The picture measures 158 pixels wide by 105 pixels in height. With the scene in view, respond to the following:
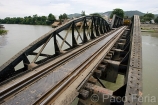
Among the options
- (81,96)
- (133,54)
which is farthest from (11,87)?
(133,54)

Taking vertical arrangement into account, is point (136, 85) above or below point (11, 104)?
above

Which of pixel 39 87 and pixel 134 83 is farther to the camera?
pixel 39 87

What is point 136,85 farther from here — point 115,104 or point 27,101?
point 27,101

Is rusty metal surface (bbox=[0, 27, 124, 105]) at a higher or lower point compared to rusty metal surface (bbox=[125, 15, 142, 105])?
lower

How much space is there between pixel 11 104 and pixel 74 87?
1139 millimetres

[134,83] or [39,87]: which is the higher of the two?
[134,83]

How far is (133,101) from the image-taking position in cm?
159

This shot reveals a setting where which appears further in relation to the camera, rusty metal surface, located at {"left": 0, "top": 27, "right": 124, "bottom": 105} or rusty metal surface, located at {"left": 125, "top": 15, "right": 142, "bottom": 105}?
rusty metal surface, located at {"left": 0, "top": 27, "right": 124, "bottom": 105}

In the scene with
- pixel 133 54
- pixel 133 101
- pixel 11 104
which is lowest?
pixel 11 104

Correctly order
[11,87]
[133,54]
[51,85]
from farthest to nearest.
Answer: [133,54]
[51,85]
[11,87]

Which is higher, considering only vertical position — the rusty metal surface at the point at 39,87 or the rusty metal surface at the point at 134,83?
the rusty metal surface at the point at 134,83

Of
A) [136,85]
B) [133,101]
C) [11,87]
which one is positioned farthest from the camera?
[11,87]

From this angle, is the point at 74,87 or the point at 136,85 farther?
the point at 74,87

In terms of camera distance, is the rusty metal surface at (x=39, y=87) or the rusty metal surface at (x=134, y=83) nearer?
the rusty metal surface at (x=134, y=83)
